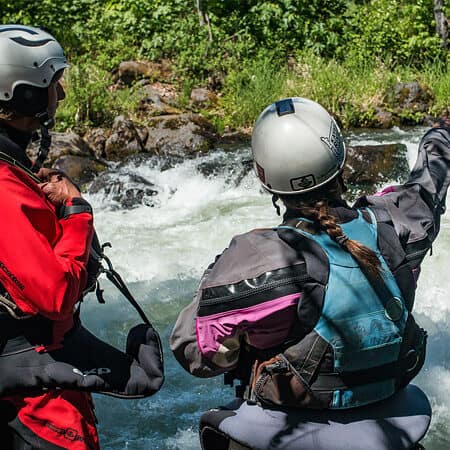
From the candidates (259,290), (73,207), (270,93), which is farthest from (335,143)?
(270,93)

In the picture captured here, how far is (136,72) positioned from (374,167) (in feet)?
18.0

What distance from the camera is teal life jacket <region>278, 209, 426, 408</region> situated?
1916mm

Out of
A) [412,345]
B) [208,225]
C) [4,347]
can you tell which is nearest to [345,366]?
[412,345]

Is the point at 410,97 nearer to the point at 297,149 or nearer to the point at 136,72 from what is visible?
the point at 136,72

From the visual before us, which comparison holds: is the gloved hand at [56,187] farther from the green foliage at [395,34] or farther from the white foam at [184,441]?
the green foliage at [395,34]

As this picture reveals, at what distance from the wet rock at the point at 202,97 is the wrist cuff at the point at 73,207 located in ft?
33.5

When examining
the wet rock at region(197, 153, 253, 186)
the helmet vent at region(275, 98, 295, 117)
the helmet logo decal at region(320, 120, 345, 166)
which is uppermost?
the helmet vent at region(275, 98, 295, 117)

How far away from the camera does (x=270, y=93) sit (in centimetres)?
1156

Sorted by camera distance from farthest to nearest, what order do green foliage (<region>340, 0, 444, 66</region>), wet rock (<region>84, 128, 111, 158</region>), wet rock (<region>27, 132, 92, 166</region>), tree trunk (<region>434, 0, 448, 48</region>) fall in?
tree trunk (<region>434, 0, 448, 48</region>) → green foliage (<region>340, 0, 444, 66</region>) → wet rock (<region>84, 128, 111, 158</region>) → wet rock (<region>27, 132, 92, 166</region>)

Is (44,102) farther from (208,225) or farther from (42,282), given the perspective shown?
(208,225)

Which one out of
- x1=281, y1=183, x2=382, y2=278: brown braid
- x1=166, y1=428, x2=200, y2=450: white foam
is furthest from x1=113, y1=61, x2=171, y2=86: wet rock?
x1=281, y1=183, x2=382, y2=278: brown braid

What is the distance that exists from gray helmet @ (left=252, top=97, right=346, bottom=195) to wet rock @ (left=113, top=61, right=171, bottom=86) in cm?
1115

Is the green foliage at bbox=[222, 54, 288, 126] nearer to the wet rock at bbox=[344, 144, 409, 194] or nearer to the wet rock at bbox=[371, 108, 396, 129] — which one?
the wet rock at bbox=[371, 108, 396, 129]

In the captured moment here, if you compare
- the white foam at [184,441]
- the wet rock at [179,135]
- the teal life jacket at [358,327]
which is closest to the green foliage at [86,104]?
the wet rock at [179,135]
